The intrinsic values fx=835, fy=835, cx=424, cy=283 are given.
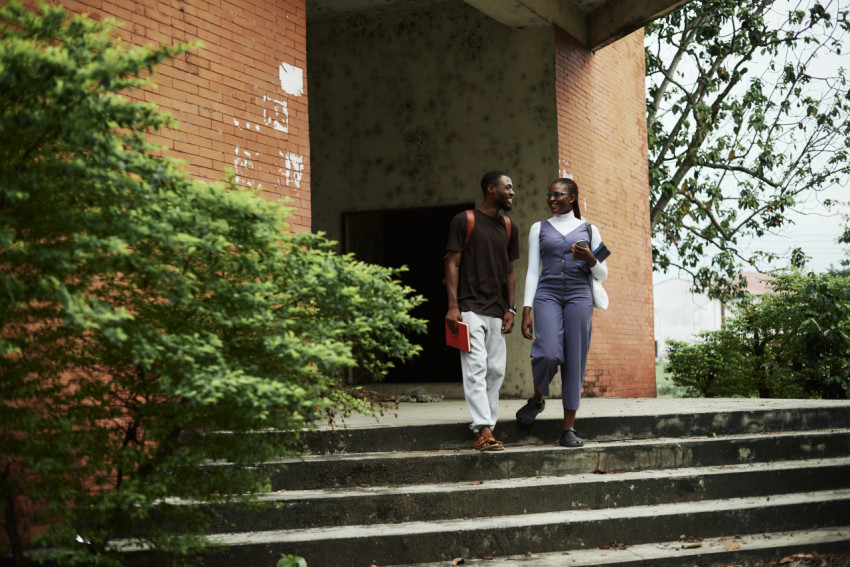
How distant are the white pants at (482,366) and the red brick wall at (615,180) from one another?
16.4ft

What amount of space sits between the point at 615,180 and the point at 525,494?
24.6 ft

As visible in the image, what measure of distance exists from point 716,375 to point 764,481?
27.3 ft

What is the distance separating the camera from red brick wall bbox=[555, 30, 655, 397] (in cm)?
1089

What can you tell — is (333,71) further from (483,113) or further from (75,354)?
(75,354)

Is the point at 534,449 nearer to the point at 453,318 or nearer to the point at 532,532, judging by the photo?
the point at 532,532

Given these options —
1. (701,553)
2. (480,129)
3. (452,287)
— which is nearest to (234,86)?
(452,287)

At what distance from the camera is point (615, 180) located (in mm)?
11961

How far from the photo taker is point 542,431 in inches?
250

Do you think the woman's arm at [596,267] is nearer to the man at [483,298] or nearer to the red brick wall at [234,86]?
the man at [483,298]

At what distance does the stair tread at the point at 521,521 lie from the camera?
465 cm

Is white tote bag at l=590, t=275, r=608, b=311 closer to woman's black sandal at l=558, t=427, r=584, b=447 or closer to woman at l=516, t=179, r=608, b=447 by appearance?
woman at l=516, t=179, r=608, b=447

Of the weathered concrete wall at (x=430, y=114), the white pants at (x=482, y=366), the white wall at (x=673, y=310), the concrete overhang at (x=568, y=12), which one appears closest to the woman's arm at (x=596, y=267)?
the white pants at (x=482, y=366)

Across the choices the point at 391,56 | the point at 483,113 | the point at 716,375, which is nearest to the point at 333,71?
the point at 391,56

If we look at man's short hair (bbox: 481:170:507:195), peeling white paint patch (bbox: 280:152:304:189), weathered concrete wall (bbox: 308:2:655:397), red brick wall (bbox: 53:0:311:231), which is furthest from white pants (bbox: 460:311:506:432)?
weathered concrete wall (bbox: 308:2:655:397)
